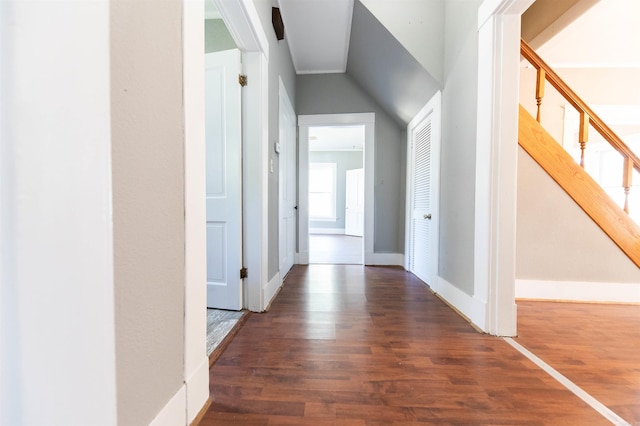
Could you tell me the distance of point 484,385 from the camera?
3.67 ft

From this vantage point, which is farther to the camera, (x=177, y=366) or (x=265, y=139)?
(x=265, y=139)

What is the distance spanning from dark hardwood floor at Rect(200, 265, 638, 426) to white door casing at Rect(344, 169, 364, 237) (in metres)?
5.30

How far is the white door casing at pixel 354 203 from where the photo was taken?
23.5ft

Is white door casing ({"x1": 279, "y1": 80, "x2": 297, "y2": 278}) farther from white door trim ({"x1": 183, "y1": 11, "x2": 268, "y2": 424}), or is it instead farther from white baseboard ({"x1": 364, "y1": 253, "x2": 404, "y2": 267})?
white door trim ({"x1": 183, "y1": 11, "x2": 268, "y2": 424})

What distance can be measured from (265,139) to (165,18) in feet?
3.83

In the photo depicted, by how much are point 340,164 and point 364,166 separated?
454 cm

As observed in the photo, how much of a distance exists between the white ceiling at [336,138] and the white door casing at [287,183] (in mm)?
2621

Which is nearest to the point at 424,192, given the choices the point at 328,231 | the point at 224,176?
the point at 224,176

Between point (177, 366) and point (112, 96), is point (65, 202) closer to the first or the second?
point (112, 96)

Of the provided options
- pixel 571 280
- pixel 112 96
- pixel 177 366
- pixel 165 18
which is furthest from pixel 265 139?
pixel 571 280

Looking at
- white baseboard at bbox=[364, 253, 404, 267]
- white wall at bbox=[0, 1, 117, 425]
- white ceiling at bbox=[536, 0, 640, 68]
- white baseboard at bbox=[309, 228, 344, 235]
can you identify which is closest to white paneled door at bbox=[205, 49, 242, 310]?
white wall at bbox=[0, 1, 117, 425]

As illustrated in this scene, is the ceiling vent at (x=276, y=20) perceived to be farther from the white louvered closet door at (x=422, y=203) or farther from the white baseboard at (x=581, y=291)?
the white baseboard at (x=581, y=291)

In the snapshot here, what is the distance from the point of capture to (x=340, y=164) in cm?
796

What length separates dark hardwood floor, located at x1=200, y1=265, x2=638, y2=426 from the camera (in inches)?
37.6
